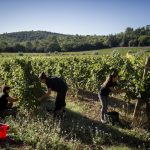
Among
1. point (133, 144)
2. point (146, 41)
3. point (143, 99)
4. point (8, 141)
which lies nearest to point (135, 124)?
point (143, 99)

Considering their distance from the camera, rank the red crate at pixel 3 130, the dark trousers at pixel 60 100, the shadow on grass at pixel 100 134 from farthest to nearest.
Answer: the dark trousers at pixel 60 100
the shadow on grass at pixel 100 134
the red crate at pixel 3 130

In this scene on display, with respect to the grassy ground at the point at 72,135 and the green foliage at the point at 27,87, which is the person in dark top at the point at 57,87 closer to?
the grassy ground at the point at 72,135

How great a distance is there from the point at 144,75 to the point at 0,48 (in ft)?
215

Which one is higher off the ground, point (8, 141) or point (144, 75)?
point (144, 75)

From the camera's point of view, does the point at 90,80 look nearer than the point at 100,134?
No

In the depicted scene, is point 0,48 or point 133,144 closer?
point 133,144

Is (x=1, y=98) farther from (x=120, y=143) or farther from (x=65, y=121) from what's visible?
(x=120, y=143)

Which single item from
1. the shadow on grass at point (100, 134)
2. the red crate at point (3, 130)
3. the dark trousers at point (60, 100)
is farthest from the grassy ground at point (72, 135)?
the dark trousers at point (60, 100)

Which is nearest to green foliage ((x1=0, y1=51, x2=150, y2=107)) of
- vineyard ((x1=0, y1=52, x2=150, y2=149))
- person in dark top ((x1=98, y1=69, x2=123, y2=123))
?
vineyard ((x1=0, y1=52, x2=150, y2=149))

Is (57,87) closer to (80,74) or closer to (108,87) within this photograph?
(108,87)

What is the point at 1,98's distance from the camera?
10.5m

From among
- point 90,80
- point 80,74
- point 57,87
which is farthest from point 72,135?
point 80,74

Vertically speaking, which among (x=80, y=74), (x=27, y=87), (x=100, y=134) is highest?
(x=27, y=87)

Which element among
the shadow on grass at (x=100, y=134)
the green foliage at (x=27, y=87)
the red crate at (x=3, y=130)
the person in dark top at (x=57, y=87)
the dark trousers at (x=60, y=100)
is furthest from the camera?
the green foliage at (x=27, y=87)
